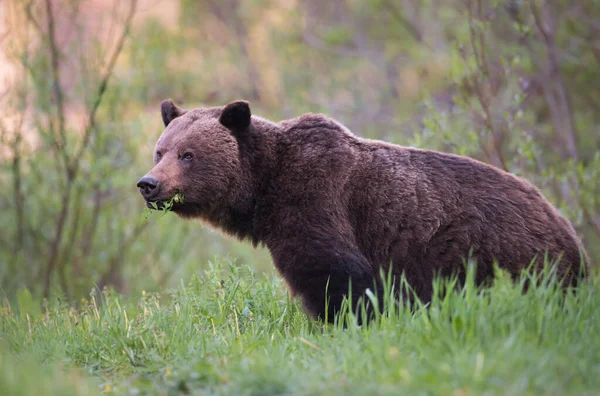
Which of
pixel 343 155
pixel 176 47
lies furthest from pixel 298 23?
pixel 343 155

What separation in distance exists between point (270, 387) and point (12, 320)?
2.83m

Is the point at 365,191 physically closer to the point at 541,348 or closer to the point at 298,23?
the point at 541,348

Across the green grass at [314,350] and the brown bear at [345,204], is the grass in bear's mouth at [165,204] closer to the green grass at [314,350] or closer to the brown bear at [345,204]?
the brown bear at [345,204]

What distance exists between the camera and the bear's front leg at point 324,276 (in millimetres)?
4828

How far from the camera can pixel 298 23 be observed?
658 inches

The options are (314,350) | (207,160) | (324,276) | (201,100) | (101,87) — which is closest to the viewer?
(314,350)

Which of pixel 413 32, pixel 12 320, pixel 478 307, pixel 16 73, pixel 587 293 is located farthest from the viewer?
pixel 413 32

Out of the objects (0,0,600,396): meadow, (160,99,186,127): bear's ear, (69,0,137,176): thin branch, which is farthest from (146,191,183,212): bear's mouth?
(69,0,137,176): thin branch

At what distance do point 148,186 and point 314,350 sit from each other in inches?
74.7

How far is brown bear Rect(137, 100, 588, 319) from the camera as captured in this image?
4.99 meters

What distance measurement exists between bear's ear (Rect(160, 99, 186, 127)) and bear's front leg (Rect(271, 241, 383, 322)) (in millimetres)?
A: 1913

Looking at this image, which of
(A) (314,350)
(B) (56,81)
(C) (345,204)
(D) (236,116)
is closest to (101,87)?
(B) (56,81)

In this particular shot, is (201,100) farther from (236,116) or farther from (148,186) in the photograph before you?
(148,186)

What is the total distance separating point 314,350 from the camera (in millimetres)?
4180
